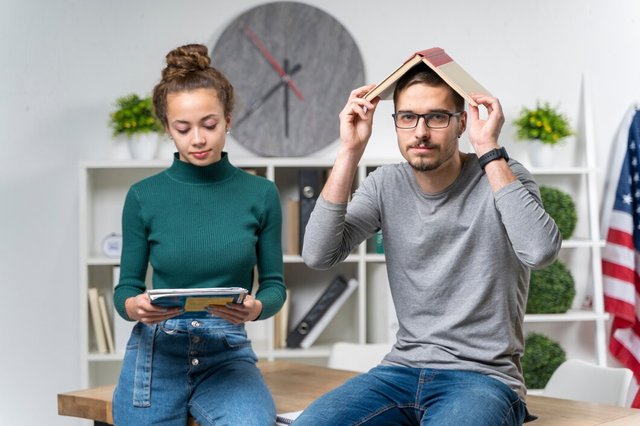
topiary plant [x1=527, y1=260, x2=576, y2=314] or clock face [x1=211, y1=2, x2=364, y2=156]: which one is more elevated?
clock face [x1=211, y1=2, x2=364, y2=156]

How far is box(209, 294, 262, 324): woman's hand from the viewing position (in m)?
2.11

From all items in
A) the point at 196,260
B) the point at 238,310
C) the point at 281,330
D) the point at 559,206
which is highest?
the point at 559,206

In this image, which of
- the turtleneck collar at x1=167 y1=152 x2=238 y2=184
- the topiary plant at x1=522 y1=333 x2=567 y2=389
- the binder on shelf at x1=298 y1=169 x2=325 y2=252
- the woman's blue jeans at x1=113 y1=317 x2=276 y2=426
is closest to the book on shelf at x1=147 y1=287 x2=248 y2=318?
the woman's blue jeans at x1=113 y1=317 x2=276 y2=426

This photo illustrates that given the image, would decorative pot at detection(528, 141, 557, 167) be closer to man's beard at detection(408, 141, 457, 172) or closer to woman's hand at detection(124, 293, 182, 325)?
man's beard at detection(408, 141, 457, 172)

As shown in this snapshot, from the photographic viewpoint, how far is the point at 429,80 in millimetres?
2117

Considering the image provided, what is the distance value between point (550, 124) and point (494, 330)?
2239 millimetres

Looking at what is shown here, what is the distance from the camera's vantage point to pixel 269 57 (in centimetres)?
419

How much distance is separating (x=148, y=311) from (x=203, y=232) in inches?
11.1

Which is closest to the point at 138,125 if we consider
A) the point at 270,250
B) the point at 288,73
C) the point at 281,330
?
the point at 288,73

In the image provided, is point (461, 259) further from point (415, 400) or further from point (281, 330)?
point (281, 330)

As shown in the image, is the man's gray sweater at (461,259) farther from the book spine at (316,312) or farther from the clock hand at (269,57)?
the clock hand at (269,57)

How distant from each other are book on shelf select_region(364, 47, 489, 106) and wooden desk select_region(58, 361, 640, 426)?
76cm

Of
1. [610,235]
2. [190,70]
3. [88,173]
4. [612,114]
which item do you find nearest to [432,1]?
[612,114]

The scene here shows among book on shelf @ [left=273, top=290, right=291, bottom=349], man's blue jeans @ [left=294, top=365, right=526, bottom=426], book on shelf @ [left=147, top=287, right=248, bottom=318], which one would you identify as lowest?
book on shelf @ [left=273, top=290, right=291, bottom=349]
